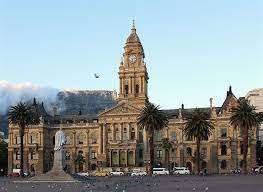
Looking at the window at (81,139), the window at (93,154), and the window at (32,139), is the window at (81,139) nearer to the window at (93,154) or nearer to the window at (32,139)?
the window at (93,154)

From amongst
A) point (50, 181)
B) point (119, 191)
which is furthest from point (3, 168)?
point (119, 191)

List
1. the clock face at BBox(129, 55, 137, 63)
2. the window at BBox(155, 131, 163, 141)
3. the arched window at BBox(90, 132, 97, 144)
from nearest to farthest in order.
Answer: the window at BBox(155, 131, 163, 141), the arched window at BBox(90, 132, 97, 144), the clock face at BBox(129, 55, 137, 63)

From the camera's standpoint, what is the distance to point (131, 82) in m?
156

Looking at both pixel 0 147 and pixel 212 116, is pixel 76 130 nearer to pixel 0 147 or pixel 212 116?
pixel 0 147

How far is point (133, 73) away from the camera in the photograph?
155 meters

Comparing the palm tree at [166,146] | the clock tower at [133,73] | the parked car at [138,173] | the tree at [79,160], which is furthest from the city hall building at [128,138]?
the parked car at [138,173]

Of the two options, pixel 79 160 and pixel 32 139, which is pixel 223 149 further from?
pixel 32 139

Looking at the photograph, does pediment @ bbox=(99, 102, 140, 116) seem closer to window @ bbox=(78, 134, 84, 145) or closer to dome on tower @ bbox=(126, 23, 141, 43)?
window @ bbox=(78, 134, 84, 145)

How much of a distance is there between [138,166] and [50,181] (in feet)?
230

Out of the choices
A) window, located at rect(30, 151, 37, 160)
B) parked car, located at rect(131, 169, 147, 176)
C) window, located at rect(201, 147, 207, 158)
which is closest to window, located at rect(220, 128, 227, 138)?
window, located at rect(201, 147, 207, 158)

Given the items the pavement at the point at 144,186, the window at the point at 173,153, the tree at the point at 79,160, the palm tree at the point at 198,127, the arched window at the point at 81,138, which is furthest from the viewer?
the arched window at the point at 81,138

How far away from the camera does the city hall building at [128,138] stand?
140875mm

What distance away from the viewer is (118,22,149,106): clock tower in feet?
507

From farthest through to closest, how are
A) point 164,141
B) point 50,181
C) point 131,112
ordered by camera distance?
1. point 131,112
2. point 164,141
3. point 50,181
